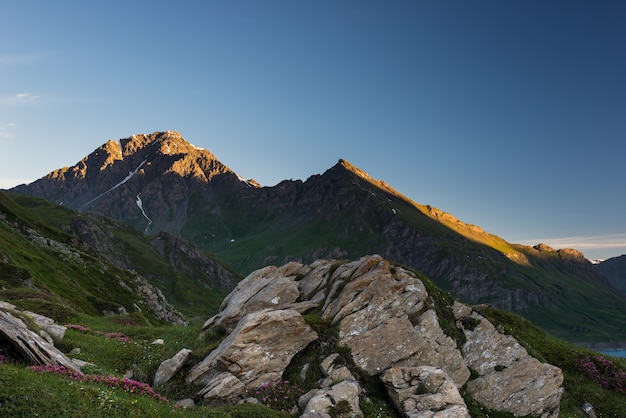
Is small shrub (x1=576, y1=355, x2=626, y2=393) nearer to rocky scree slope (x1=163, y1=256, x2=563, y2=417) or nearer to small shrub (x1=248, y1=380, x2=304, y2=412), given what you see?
rocky scree slope (x1=163, y1=256, x2=563, y2=417)

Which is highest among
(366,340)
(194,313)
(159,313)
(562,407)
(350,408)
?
(366,340)

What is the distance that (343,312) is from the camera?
27734mm

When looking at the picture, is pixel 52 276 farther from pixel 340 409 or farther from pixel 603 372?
pixel 603 372

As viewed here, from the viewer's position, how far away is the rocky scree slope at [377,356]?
21.0m

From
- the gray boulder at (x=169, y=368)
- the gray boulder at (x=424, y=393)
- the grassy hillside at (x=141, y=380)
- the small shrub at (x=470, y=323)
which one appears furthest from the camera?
the small shrub at (x=470, y=323)

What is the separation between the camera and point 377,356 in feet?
81.6

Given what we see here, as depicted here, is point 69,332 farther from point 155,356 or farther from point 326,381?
point 326,381

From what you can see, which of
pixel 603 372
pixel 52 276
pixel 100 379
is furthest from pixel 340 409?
pixel 52 276

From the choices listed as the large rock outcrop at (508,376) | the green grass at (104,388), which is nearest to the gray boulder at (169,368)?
the green grass at (104,388)

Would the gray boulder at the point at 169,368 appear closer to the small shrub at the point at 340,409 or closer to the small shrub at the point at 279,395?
the small shrub at the point at 279,395

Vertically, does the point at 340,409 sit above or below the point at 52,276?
below

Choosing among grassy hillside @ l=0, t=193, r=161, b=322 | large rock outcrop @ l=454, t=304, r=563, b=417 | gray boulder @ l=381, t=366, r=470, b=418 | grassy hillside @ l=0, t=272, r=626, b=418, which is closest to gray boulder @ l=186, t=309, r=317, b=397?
grassy hillside @ l=0, t=272, r=626, b=418

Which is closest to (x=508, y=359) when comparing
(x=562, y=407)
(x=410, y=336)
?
(x=562, y=407)

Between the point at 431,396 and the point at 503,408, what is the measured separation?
720 centimetres
